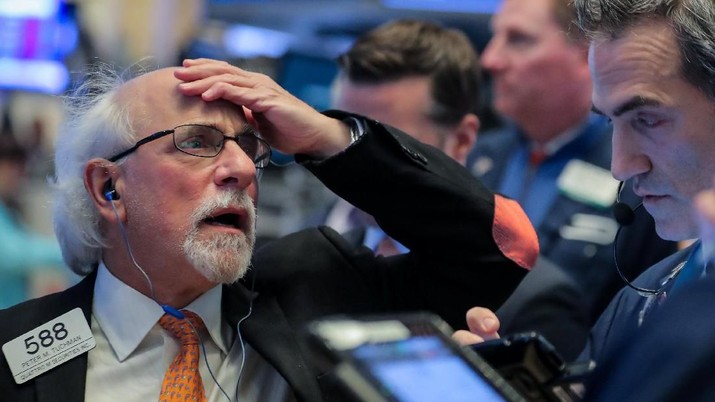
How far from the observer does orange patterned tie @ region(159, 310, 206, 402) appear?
2.19m

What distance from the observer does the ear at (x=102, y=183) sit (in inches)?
92.8

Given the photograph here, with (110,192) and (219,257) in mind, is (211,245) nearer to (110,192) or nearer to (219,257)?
(219,257)

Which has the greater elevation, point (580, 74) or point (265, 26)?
point (580, 74)

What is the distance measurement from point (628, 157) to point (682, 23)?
0.89 feet

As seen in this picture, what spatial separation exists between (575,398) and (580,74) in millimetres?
2571

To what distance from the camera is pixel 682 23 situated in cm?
192

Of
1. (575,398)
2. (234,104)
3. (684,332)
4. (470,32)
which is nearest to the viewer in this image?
(684,332)

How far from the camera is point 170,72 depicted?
7.75ft

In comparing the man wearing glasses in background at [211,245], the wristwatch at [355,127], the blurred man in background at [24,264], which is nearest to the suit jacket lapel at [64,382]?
the man wearing glasses in background at [211,245]

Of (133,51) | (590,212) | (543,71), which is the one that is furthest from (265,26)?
(590,212)

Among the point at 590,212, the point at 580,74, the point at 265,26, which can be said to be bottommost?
the point at 265,26

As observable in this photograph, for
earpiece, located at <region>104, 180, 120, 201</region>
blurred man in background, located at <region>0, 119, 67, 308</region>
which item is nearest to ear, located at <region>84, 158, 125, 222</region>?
earpiece, located at <region>104, 180, 120, 201</region>

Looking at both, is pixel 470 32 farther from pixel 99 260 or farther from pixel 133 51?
pixel 99 260

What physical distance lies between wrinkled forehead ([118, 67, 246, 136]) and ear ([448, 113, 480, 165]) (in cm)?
125
